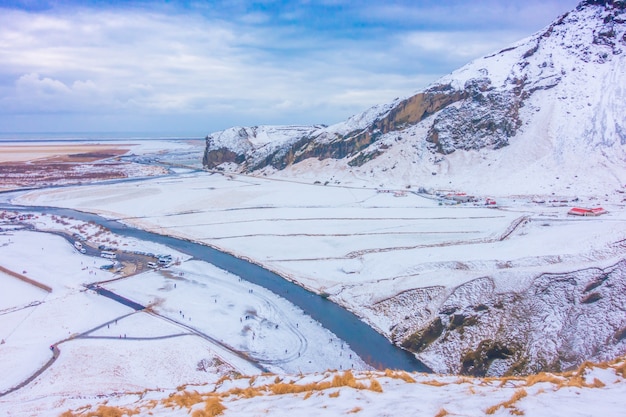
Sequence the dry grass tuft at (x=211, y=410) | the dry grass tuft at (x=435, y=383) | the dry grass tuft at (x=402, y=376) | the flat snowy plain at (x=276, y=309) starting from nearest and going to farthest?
the dry grass tuft at (x=211, y=410) < the flat snowy plain at (x=276, y=309) < the dry grass tuft at (x=435, y=383) < the dry grass tuft at (x=402, y=376)

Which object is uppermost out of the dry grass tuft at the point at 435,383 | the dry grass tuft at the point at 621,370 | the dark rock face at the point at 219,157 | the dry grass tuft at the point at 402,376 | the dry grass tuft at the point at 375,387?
the dark rock face at the point at 219,157

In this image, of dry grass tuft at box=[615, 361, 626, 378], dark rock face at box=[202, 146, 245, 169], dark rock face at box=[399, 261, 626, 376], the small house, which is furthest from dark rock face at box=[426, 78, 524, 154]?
dry grass tuft at box=[615, 361, 626, 378]

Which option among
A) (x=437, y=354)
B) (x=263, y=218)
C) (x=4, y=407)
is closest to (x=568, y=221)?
(x=437, y=354)

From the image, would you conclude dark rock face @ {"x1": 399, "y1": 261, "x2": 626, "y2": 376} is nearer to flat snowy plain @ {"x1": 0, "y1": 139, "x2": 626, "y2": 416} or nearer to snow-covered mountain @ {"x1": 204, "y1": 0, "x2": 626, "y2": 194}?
flat snowy plain @ {"x1": 0, "y1": 139, "x2": 626, "y2": 416}

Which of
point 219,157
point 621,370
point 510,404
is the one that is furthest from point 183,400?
point 219,157

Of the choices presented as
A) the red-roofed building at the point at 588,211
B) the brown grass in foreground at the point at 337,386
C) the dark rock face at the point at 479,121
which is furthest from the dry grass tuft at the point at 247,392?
the dark rock face at the point at 479,121

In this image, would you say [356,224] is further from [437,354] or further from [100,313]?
[100,313]

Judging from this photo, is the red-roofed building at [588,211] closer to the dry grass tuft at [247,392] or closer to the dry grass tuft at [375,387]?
the dry grass tuft at [375,387]
